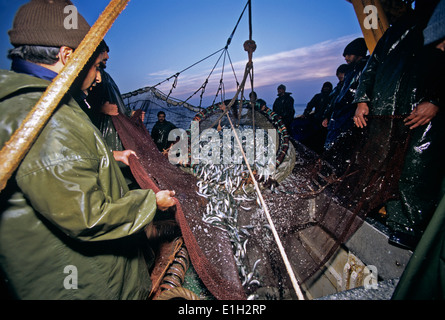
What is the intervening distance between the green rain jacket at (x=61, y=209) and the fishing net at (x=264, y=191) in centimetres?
75

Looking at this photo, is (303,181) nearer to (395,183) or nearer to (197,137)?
(395,183)

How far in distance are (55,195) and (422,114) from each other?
427 centimetres

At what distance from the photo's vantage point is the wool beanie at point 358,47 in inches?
202

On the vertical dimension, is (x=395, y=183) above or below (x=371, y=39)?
below

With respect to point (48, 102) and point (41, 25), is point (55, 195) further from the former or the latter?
point (41, 25)

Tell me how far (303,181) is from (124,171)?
3.64 m

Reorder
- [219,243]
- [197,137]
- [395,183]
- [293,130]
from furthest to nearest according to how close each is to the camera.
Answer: [293,130]
[197,137]
[395,183]
[219,243]

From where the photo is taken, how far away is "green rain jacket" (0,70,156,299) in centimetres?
122

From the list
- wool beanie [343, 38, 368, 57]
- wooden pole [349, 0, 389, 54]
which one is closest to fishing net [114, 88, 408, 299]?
wool beanie [343, 38, 368, 57]

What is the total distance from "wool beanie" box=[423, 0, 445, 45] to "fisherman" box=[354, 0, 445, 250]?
1345 mm

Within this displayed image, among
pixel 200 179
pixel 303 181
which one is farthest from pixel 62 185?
pixel 303 181

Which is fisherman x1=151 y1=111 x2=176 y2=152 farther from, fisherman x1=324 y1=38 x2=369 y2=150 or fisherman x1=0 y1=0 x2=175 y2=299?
fisherman x1=0 y1=0 x2=175 y2=299

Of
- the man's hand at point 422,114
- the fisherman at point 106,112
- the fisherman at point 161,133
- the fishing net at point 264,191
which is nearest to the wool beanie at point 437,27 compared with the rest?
the man's hand at point 422,114
